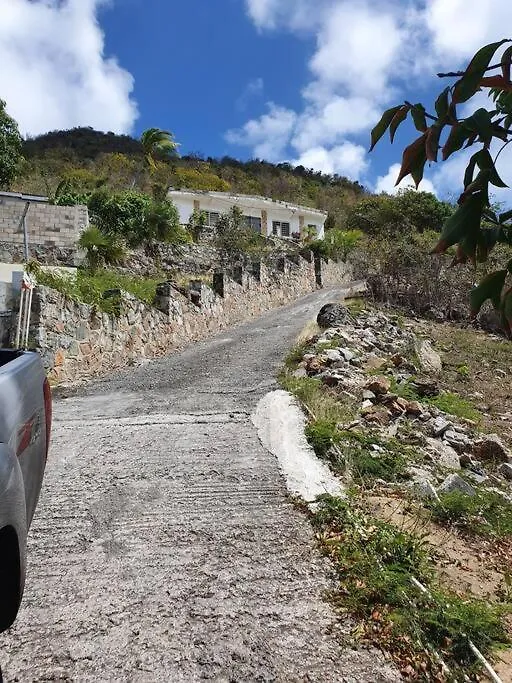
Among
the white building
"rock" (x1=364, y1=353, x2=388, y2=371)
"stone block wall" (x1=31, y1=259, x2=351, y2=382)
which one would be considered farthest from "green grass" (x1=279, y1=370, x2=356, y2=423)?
the white building

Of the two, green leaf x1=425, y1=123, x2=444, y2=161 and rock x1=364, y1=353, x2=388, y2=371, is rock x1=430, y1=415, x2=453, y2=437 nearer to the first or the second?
rock x1=364, y1=353, x2=388, y2=371

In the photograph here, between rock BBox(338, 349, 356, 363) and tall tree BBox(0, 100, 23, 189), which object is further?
tall tree BBox(0, 100, 23, 189)

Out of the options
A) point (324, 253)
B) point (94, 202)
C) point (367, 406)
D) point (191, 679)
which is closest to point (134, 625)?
point (191, 679)

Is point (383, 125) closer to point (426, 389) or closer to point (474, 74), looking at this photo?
point (474, 74)

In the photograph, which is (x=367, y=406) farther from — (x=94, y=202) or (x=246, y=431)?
(x=94, y=202)

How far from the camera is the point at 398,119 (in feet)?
4.36

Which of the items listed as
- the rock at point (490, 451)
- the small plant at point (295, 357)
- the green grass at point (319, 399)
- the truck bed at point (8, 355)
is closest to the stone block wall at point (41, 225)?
the small plant at point (295, 357)

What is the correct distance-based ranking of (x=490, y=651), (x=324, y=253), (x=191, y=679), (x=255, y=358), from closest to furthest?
(x=191, y=679) < (x=490, y=651) < (x=255, y=358) < (x=324, y=253)

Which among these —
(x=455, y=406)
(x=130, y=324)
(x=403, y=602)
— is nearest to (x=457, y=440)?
(x=455, y=406)

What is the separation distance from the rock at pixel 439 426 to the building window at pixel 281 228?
3524 cm

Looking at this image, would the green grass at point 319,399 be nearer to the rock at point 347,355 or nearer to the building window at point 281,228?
the rock at point 347,355

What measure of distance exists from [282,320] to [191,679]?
14.6m

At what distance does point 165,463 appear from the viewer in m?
4.64

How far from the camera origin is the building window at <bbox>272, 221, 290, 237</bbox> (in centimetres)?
4094
